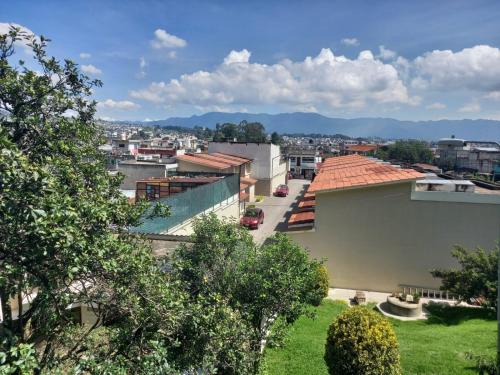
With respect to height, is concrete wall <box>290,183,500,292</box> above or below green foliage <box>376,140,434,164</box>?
below

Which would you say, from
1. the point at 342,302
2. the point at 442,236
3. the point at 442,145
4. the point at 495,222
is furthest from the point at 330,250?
the point at 442,145

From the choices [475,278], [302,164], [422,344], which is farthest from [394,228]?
[302,164]

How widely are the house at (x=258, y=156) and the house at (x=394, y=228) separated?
25.5 m

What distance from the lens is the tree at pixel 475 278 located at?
44.5ft

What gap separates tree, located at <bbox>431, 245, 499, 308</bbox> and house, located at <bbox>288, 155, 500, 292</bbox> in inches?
99.3

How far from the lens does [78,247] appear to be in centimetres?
364

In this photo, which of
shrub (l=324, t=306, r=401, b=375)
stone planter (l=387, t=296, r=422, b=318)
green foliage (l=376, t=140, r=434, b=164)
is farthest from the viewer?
green foliage (l=376, t=140, r=434, b=164)

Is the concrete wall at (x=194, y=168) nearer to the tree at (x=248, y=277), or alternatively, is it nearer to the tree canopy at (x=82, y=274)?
the tree at (x=248, y=277)

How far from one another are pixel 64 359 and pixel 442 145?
136 meters

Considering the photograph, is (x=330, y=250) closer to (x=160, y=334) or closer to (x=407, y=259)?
(x=407, y=259)

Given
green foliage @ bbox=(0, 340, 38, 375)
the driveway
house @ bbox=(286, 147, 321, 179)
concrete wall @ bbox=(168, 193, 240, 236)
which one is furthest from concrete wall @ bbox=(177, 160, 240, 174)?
house @ bbox=(286, 147, 321, 179)

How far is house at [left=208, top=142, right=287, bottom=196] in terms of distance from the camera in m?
44.5

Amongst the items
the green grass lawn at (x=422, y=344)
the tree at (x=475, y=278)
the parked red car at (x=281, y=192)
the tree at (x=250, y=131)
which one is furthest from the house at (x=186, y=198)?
Answer: the tree at (x=250, y=131)

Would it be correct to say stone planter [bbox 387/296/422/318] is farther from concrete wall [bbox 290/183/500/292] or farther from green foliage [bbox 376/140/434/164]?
green foliage [bbox 376/140/434/164]
